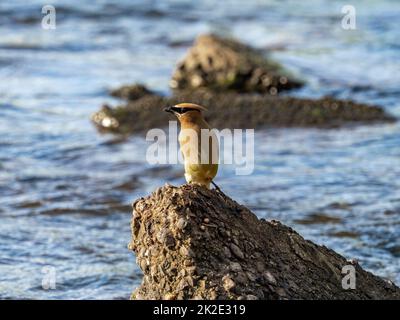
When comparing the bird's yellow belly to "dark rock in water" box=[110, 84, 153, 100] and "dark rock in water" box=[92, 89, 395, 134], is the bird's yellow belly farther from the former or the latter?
"dark rock in water" box=[110, 84, 153, 100]

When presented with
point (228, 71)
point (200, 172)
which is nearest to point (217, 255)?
point (200, 172)

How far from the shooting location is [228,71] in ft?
43.7

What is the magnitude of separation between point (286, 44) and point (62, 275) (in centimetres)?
966

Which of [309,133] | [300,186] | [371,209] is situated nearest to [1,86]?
[309,133]

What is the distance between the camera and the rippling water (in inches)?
318

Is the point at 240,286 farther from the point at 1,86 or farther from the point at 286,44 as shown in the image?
the point at 286,44

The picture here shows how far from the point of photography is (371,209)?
9.02 meters

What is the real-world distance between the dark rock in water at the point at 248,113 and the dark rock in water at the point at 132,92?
0.57 metres

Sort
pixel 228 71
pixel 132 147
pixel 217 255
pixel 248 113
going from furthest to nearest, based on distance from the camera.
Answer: pixel 228 71 → pixel 248 113 → pixel 132 147 → pixel 217 255

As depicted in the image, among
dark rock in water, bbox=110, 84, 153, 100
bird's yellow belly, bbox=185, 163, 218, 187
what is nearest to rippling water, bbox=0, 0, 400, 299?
dark rock in water, bbox=110, 84, 153, 100

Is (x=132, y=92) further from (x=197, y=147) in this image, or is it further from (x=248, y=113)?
(x=197, y=147)

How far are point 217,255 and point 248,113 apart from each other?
7.20 meters

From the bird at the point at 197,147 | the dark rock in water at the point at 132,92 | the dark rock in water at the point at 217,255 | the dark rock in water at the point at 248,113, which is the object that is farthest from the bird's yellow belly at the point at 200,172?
the dark rock in water at the point at 132,92

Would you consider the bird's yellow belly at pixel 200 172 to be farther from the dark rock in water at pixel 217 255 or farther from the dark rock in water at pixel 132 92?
the dark rock in water at pixel 132 92
